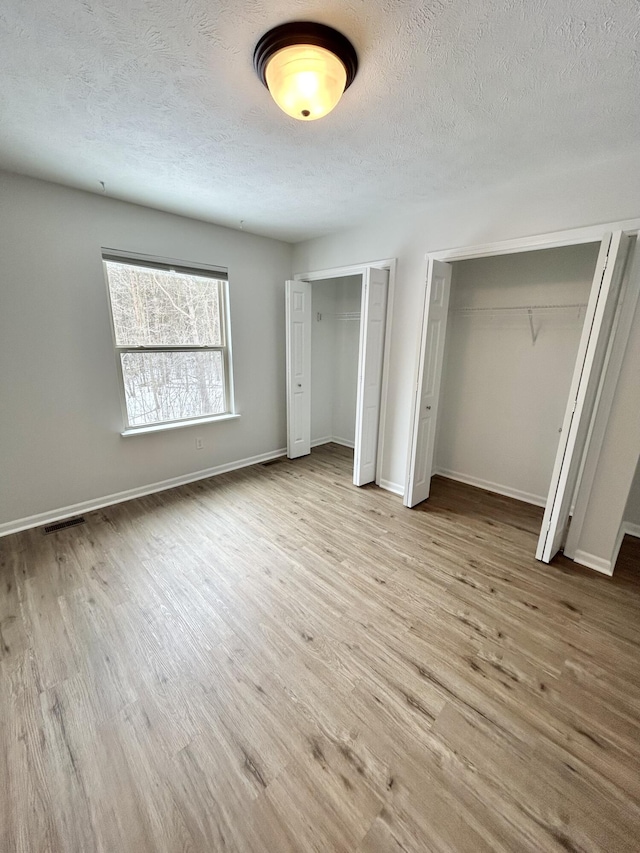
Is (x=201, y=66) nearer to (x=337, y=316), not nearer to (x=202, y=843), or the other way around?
(x=202, y=843)

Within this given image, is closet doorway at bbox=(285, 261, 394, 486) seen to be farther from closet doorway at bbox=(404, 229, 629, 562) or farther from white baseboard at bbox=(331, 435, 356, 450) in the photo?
closet doorway at bbox=(404, 229, 629, 562)

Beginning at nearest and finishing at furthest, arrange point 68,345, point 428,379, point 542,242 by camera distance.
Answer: point 542,242
point 68,345
point 428,379

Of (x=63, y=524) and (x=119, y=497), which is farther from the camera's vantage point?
(x=119, y=497)

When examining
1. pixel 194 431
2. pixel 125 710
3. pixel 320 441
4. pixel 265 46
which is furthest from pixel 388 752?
pixel 320 441

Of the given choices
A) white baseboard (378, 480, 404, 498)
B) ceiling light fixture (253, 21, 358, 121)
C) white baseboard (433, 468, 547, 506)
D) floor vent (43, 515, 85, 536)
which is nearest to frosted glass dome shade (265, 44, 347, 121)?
ceiling light fixture (253, 21, 358, 121)

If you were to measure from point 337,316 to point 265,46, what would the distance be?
3.58m

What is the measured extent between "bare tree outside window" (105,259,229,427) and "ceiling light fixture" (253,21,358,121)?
87.8 inches

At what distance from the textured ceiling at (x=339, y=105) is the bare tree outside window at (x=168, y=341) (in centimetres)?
81

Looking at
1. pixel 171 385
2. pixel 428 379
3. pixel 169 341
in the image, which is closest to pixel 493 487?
pixel 428 379

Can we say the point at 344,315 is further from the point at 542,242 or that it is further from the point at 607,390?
the point at 607,390

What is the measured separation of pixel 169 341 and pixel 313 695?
10.3 feet

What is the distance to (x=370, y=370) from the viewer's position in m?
3.34

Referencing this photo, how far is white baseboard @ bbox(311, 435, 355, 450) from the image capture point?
5.02m

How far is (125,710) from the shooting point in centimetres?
144
